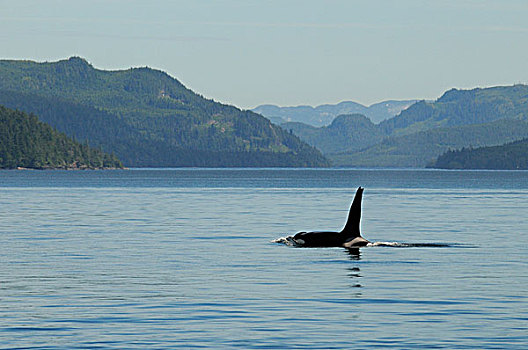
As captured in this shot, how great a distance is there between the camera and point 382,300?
37.8m

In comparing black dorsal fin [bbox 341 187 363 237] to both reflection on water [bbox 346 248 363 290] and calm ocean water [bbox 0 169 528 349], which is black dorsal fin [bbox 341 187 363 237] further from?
calm ocean water [bbox 0 169 528 349]

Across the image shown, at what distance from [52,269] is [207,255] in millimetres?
10455

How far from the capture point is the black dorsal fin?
2253 inches

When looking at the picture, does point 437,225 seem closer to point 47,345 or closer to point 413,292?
point 413,292

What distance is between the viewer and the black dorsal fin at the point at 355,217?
5722 cm

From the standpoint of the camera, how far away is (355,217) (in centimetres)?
5809

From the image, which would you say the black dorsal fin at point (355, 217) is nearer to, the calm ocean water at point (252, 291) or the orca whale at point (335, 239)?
the orca whale at point (335, 239)

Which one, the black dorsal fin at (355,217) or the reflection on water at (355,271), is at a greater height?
the black dorsal fin at (355,217)

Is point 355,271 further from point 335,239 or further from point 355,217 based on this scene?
point 335,239

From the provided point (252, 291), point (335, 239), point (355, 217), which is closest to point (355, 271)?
point (252, 291)

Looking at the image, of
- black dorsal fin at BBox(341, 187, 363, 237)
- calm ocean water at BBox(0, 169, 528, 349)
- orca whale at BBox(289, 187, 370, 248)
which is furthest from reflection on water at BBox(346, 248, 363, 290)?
black dorsal fin at BBox(341, 187, 363, 237)

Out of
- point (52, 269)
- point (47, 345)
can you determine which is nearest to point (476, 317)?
point (47, 345)

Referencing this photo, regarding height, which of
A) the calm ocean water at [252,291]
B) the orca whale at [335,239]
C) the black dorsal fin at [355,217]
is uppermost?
the black dorsal fin at [355,217]

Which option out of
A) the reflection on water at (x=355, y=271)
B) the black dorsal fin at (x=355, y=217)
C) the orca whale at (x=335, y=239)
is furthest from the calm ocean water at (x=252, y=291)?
the black dorsal fin at (x=355, y=217)
